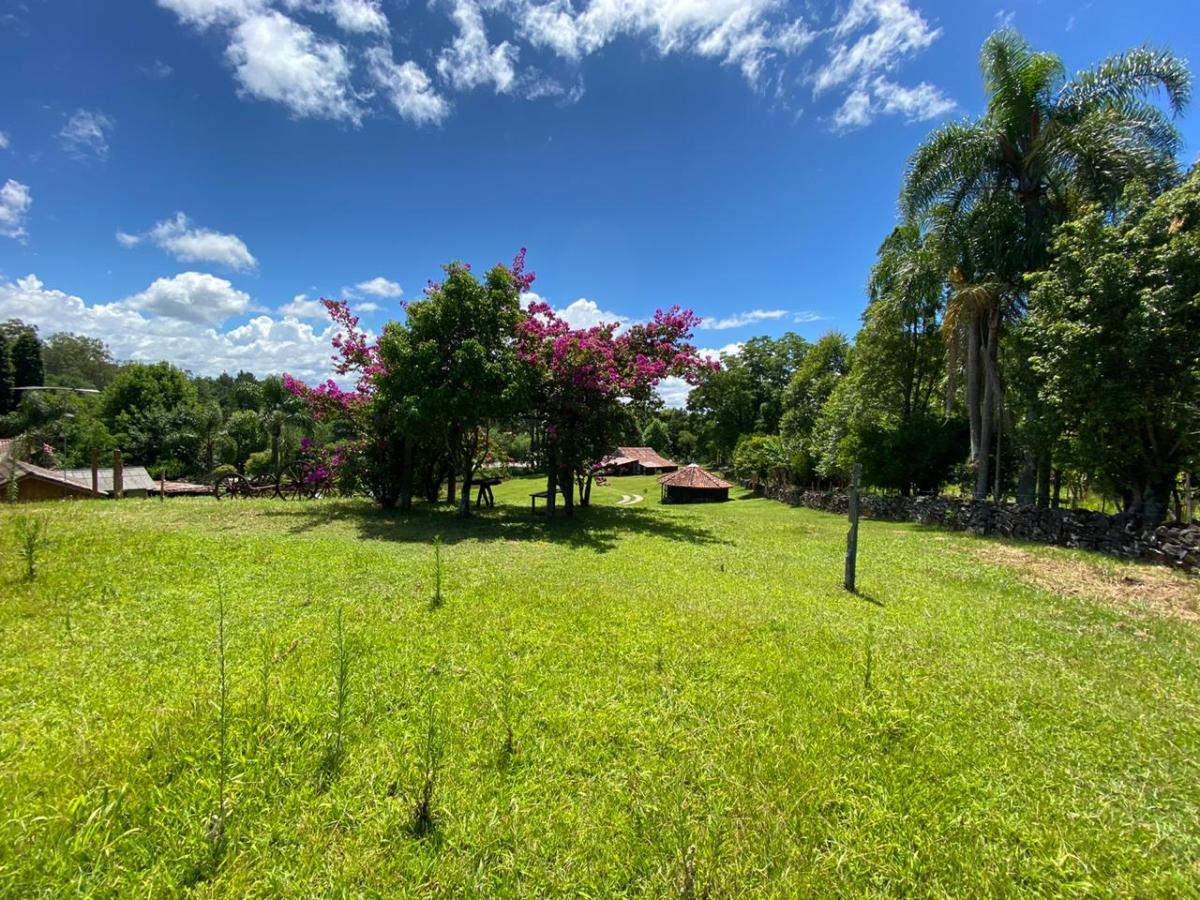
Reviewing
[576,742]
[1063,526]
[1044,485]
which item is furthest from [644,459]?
[576,742]

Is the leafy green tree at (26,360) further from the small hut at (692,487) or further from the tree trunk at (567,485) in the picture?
the tree trunk at (567,485)

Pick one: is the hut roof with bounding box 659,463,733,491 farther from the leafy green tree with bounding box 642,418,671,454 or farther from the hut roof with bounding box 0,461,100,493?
the leafy green tree with bounding box 642,418,671,454

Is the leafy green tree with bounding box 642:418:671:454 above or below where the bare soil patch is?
above

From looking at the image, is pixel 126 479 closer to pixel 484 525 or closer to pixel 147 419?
pixel 147 419

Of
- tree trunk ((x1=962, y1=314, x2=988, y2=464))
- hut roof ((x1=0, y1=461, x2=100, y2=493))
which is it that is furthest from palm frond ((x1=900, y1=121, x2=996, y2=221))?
hut roof ((x1=0, y1=461, x2=100, y2=493))

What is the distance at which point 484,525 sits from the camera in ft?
41.2

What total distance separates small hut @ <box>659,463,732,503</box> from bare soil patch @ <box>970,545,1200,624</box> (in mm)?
20068

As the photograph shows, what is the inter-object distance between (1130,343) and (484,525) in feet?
44.9

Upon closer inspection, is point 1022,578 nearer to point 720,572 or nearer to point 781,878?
point 720,572

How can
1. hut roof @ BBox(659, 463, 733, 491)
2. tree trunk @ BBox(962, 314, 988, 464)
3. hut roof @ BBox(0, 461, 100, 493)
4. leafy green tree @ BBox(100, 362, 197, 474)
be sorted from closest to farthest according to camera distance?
tree trunk @ BBox(962, 314, 988, 464) < hut roof @ BBox(0, 461, 100, 493) < hut roof @ BBox(659, 463, 733, 491) < leafy green tree @ BBox(100, 362, 197, 474)

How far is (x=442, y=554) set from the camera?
338 inches

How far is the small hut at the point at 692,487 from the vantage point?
30.3 meters

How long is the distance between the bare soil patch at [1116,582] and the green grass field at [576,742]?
0.62 metres

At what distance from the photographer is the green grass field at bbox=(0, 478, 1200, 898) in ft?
7.54
